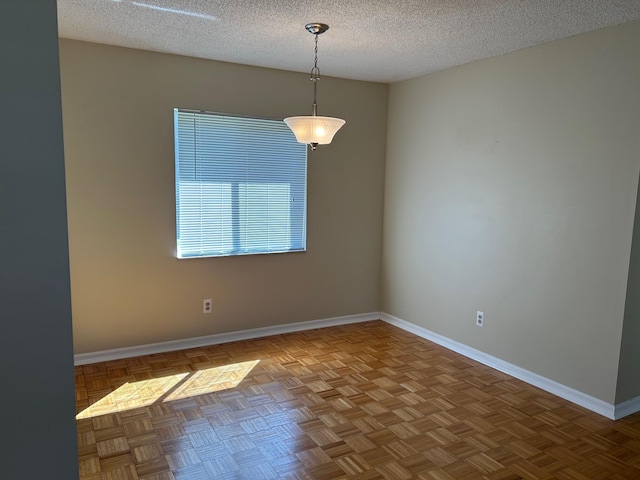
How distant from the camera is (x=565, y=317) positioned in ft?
10.2

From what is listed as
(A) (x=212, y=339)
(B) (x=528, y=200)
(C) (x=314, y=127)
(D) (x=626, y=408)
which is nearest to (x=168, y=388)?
(A) (x=212, y=339)

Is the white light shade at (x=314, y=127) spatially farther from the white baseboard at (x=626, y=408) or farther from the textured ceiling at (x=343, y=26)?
the white baseboard at (x=626, y=408)

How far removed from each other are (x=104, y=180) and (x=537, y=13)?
3.02m

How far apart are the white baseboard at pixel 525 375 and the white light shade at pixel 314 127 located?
2.13m

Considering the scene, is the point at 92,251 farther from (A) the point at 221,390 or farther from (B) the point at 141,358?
(A) the point at 221,390

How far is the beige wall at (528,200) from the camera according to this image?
2.82 meters

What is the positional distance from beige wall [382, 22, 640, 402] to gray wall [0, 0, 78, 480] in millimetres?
2890

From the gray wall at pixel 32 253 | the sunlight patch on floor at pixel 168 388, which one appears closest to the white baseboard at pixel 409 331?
the sunlight patch on floor at pixel 168 388

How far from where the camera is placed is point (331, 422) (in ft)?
8.96

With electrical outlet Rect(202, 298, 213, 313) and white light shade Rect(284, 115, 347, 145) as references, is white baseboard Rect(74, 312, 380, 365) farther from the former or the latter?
white light shade Rect(284, 115, 347, 145)

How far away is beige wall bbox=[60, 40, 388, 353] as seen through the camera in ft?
11.2

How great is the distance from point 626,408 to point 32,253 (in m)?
3.28

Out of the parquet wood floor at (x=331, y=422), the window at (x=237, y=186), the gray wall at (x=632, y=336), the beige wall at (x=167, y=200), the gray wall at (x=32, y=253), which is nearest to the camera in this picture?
the gray wall at (x=32, y=253)

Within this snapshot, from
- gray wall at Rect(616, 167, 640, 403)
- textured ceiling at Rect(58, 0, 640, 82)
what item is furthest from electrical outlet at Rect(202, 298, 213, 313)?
gray wall at Rect(616, 167, 640, 403)
